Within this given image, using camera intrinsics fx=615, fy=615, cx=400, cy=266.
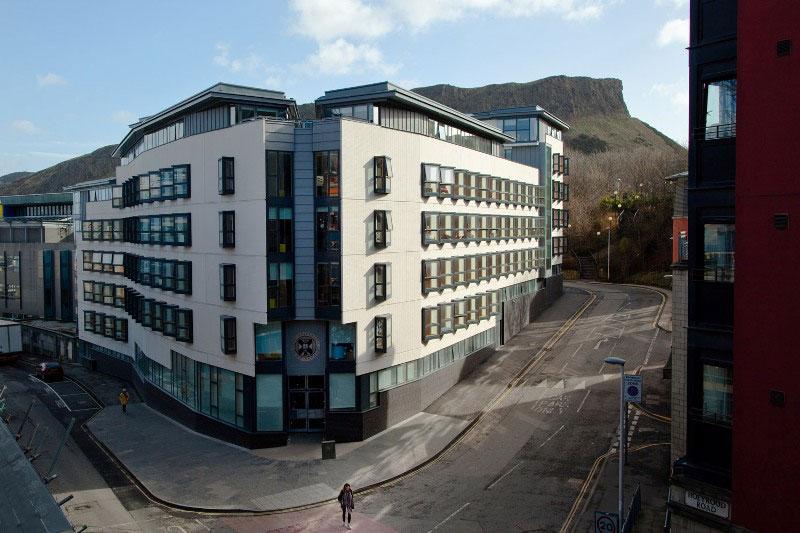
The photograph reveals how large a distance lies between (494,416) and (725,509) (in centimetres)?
1673

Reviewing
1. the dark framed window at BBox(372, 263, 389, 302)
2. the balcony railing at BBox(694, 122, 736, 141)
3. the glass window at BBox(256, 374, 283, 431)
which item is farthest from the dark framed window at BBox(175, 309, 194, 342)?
the balcony railing at BBox(694, 122, 736, 141)

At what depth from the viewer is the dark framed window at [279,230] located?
96.5 feet

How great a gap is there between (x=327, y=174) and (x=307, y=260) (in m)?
4.26

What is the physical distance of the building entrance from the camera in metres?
30.3

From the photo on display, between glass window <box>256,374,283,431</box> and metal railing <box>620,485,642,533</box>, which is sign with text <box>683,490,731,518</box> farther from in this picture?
glass window <box>256,374,283,431</box>

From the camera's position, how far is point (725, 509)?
16.7 meters

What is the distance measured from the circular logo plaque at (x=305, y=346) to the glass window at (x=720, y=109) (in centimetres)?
1961

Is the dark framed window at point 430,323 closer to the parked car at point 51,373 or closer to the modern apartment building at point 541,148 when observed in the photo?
the modern apartment building at point 541,148

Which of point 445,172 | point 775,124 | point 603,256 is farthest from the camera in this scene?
point 603,256

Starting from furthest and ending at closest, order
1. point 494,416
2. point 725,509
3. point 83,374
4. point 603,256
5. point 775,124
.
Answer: point 603,256 → point 83,374 → point 494,416 → point 725,509 → point 775,124

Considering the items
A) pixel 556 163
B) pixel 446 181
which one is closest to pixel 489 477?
pixel 446 181

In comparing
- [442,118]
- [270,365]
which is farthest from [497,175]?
[270,365]

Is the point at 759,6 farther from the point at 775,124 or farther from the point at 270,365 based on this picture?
the point at 270,365

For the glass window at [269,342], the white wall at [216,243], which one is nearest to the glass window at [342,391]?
the glass window at [269,342]
